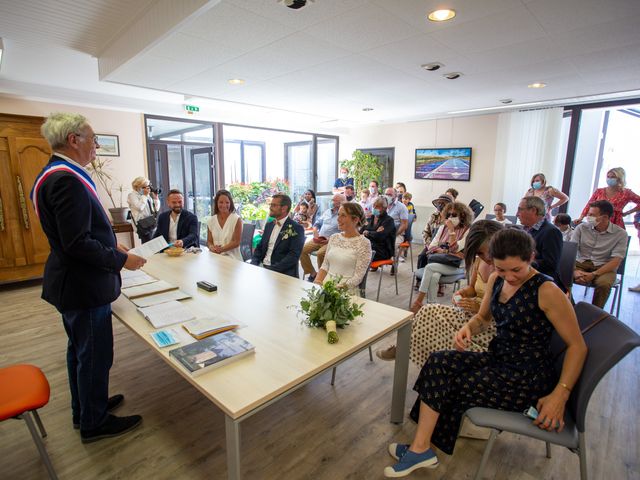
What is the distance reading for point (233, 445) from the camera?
117 cm

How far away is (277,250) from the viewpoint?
3158mm

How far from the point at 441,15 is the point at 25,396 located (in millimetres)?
3291

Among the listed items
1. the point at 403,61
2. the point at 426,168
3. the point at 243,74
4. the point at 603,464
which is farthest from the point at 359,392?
the point at 426,168

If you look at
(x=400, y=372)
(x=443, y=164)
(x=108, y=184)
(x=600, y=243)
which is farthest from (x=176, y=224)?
(x=443, y=164)

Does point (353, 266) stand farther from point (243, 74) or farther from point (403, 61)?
point (243, 74)

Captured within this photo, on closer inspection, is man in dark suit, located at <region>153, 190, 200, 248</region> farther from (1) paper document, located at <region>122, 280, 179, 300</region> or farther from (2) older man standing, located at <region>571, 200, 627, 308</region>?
(2) older man standing, located at <region>571, 200, 627, 308</region>

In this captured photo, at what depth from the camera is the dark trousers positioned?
1.69 m

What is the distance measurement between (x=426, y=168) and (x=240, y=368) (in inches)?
271

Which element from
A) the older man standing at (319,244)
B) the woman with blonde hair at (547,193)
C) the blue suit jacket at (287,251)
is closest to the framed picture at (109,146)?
the older man standing at (319,244)

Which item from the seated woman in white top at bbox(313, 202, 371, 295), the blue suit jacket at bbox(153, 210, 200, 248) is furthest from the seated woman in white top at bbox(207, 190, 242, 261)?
the seated woman in white top at bbox(313, 202, 371, 295)

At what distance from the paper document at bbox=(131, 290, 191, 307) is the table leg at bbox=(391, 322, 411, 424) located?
1.28 meters

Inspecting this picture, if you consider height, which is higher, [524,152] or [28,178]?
[524,152]

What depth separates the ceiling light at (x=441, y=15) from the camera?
8.01 ft

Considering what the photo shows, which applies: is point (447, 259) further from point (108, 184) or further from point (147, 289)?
point (108, 184)
